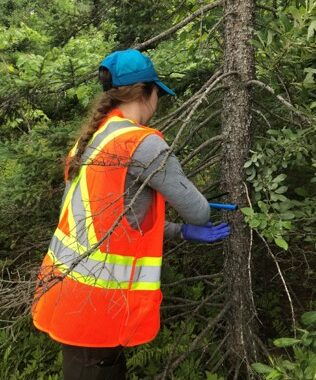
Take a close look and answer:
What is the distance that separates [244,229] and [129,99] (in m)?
1.17

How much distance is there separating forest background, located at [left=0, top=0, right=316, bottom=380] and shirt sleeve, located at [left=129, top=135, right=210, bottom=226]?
82 millimetres

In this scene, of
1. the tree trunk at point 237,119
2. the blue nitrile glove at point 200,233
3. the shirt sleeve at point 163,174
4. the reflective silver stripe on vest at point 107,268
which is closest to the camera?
the shirt sleeve at point 163,174

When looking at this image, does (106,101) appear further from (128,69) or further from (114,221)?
(114,221)

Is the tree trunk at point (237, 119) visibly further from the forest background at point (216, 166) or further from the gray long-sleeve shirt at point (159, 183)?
the gray long-sleeve shirt at point (159, 183)

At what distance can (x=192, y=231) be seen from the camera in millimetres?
2490

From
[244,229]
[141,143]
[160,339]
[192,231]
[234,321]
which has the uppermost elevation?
[141,143]

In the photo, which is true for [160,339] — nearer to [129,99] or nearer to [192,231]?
[192,231]

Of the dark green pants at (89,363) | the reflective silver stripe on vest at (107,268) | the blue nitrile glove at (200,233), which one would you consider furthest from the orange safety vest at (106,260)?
the blue nitrile glove at (200,233)

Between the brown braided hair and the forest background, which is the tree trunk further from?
the brown braided hair

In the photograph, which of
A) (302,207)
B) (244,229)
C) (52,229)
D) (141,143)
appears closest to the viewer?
(141,143)

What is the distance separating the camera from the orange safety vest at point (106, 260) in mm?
1998

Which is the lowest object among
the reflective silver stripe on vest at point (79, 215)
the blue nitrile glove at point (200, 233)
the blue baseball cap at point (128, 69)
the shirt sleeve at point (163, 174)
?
the blue nitrile glove at point (200, 233)

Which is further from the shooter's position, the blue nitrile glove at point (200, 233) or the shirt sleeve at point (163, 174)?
the blue nitrile glove at point (200, 233)

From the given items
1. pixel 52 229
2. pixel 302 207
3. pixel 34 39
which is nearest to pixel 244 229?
pixel 302 207
